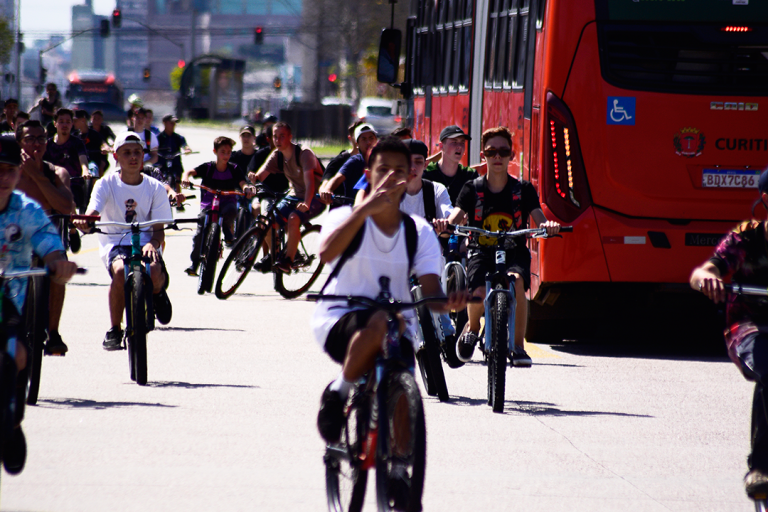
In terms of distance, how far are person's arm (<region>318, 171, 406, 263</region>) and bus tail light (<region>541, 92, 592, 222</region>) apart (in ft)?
16.8

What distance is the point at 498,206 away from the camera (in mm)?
8922

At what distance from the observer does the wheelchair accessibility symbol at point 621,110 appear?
1021 centimetres

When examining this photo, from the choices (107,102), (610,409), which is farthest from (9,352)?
(107,102)

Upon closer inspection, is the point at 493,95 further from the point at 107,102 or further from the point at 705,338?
the point at 107,102

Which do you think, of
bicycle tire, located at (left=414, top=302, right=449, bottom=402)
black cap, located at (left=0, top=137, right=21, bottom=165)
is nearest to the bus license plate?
bicycle tire, located at (left=414, top=302, right=449, bottom=402)

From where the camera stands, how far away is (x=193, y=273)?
48.3 feet

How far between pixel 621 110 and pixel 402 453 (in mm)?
6003

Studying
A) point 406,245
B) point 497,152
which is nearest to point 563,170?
point 497,152

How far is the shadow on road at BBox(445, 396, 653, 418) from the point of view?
26.4 feet

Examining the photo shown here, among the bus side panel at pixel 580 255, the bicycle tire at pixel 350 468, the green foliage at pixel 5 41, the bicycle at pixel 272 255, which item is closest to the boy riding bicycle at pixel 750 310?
the bicycle tire at pixel 350 468

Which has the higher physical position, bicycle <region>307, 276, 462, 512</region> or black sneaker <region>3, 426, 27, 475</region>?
bicycle <region>307, 276, 462, 512</region>

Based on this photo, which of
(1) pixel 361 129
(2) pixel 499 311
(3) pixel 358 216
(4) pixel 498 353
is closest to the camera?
(3) pixel 358 216

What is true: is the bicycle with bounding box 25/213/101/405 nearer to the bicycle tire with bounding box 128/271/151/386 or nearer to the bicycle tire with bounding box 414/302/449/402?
the bicycle tire with bounding box 128/271/151/386

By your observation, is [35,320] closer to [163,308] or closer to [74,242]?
[163,308]
